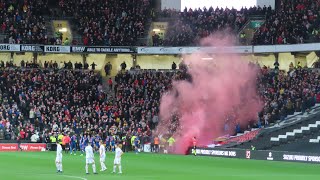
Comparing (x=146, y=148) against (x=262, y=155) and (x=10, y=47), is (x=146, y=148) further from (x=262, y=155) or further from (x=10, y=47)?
(x=10, y=47)

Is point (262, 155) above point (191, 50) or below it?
below

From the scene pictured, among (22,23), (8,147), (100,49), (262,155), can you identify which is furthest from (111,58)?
(262,155)

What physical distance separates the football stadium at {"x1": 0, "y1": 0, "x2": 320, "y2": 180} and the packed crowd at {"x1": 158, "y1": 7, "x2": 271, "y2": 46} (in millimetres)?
114

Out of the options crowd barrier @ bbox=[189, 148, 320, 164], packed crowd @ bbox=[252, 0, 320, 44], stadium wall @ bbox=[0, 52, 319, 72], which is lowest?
crowd barrier @ bbox=[189, 148, 320, 164]

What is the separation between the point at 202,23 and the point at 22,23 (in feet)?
57.5

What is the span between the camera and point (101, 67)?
76.6m

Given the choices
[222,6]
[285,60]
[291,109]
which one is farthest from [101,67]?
[291,109]

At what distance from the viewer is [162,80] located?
229ft

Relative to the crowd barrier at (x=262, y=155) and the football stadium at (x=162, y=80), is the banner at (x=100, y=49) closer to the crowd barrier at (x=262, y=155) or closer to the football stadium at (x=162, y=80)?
the football stadium at (x=162, y=80)

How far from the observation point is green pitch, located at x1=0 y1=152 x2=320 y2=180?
35.7 meters

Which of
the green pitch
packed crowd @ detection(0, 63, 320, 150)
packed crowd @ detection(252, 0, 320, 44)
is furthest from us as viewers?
packed crowd @ detection(252, 0, 320, 44)

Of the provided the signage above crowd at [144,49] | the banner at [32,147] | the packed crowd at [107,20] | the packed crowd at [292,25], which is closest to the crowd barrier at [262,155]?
the banner at [32,147]

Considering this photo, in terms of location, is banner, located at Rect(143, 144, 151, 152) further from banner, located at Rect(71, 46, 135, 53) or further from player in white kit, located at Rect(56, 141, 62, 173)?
player in white kit, located at Rect(56, 141, 62, 173)

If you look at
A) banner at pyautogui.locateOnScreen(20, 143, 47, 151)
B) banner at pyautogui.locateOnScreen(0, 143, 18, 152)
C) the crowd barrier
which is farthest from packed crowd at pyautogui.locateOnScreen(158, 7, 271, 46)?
banner at pyautogui.locateOnScreen(0, 143, 18, 152)
